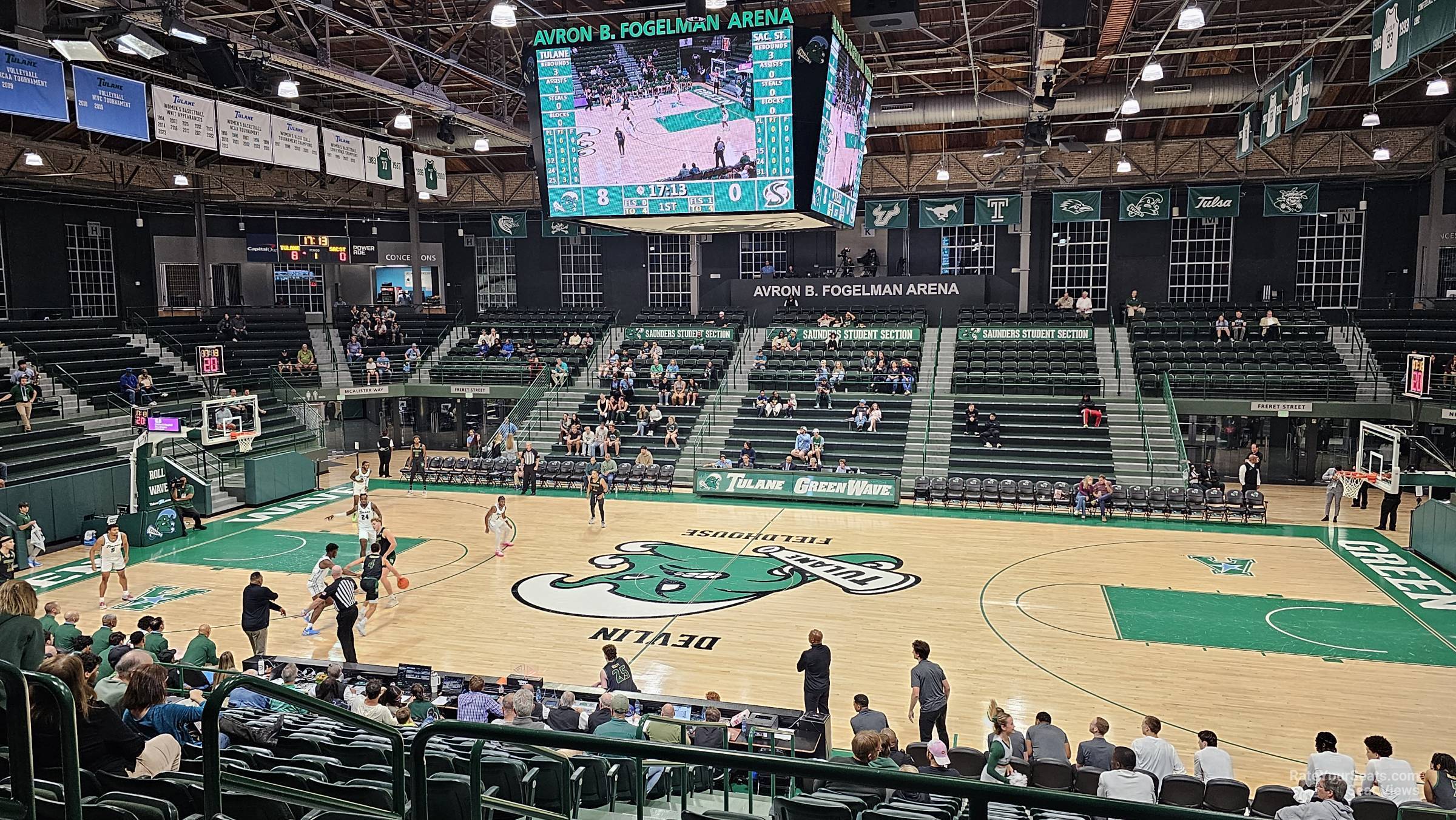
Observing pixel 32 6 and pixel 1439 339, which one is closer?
pixel 32 6

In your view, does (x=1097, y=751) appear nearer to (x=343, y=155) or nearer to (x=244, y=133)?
(x=244, y=133)

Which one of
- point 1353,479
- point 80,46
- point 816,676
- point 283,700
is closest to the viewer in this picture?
point 283,700

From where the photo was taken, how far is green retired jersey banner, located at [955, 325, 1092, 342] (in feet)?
103

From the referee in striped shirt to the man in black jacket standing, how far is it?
21.0 ft

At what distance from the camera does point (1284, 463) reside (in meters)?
27.9

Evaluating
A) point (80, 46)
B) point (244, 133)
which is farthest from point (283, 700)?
point (244, 133)

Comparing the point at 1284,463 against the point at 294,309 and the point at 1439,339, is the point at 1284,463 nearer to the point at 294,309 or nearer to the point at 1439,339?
the point at 1439,339

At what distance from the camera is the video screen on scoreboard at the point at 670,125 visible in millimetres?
16078

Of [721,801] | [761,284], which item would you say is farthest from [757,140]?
[761,284]

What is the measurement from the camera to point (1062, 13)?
1437 cm

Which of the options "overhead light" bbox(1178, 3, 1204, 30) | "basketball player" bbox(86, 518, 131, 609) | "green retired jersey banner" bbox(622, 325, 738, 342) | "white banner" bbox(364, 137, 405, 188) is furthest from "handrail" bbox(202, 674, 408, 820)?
"green retired jersey banner" bbox(622, 325, 738, 342)

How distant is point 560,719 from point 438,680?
2489mm

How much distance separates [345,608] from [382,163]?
13.8 metres

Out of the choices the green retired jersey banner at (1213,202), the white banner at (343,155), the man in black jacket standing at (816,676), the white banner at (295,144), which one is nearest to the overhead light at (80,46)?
the white banner at (295,144)
